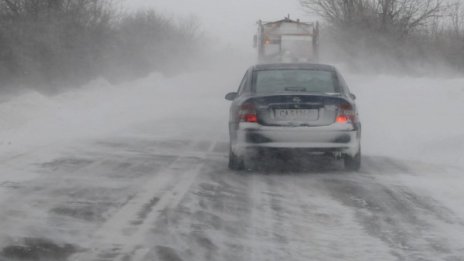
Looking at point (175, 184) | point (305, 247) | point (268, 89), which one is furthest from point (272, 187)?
point (305, 247)

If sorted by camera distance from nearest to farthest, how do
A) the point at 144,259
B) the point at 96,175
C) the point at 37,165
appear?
the point at 144,259, the point at 96,175, the point at 37,165

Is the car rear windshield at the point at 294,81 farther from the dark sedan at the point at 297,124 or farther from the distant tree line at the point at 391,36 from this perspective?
the distant tree line at the point at 391,36

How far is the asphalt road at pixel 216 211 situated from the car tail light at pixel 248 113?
72 cm

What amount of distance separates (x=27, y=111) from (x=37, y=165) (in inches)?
337

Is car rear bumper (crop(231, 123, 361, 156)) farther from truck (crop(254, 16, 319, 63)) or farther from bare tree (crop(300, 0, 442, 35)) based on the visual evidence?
bare tree (crop(300, 0, 442, 35))

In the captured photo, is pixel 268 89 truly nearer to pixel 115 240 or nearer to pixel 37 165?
pixel 37 165

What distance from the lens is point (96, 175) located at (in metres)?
9.76

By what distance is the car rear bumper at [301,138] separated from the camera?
391 inches

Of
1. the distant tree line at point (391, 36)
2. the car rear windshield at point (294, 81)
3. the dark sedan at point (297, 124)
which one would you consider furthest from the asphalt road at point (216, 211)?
the distant tree line at point (391, 36)

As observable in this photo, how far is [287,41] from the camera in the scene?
3080 centimetres

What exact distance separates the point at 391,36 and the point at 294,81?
39.1 metres

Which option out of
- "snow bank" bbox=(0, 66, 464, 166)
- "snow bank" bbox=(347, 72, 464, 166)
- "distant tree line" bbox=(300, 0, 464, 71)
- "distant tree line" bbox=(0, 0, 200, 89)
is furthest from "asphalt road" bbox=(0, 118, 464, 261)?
"distant tree line" bbox=(300, 0, 464, 71)

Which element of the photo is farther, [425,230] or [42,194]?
[42,194]

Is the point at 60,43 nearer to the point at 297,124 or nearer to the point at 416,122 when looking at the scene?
the point at 416,122
